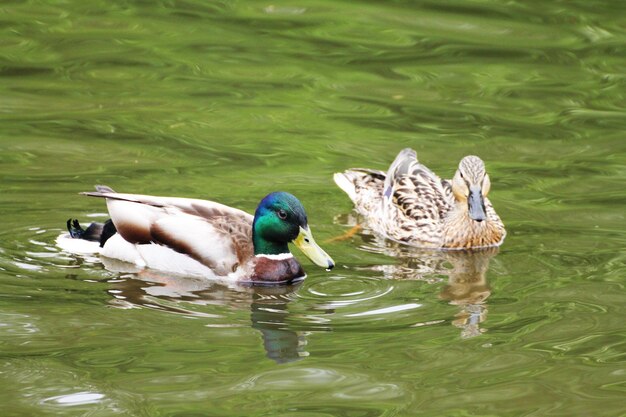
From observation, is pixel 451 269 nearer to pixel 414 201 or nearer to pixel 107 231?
pixel 414 201

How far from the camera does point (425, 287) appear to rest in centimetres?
995

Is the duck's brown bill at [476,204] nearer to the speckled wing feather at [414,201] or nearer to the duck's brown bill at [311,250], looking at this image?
the speckled wing feather at [414,201]

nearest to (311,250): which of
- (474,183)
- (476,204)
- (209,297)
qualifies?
(209,297)

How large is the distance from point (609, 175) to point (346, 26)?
5.01 meters

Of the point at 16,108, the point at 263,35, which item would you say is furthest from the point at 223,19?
the point at 16,108

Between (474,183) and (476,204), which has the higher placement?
(474,183)

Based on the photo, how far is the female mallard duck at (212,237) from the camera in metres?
10.2

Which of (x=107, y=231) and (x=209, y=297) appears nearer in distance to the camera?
(x=209, y=297)

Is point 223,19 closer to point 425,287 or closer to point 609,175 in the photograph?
point 609,175

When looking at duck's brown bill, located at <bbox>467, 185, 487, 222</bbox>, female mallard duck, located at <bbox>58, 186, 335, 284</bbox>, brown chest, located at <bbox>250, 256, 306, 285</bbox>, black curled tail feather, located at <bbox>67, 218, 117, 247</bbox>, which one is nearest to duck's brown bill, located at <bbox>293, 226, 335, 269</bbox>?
female mallard duck, located at <bbox>58, 186, 335, 284</bbox>

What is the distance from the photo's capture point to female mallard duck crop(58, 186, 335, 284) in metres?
10.2

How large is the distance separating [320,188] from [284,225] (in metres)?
2.15

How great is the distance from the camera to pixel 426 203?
1178cm

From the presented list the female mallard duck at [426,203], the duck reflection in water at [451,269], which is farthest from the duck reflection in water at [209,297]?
the female mallard duck at [426,203]
